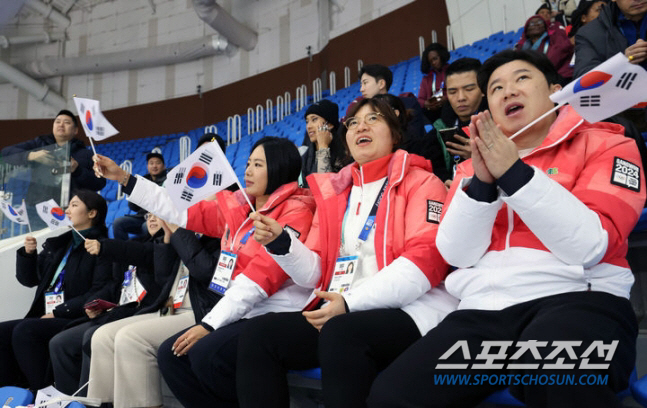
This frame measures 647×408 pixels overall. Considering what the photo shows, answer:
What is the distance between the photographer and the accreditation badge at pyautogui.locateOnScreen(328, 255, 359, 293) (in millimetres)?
1599

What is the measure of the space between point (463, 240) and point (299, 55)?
7.80 m

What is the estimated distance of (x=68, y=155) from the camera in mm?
3863

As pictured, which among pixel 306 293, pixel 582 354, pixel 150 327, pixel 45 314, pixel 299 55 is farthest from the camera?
pixel 299 55

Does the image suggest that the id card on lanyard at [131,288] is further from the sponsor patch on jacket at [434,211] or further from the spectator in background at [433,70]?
the spectator in background at [433,70]

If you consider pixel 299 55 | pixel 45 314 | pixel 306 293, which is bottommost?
pixel 45 314

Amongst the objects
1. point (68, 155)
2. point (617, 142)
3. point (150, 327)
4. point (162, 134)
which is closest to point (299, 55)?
point (162, 134)

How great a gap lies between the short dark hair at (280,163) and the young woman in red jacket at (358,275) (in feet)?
1.11

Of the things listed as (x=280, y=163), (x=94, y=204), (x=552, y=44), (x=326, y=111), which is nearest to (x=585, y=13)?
(x=552, y=44)

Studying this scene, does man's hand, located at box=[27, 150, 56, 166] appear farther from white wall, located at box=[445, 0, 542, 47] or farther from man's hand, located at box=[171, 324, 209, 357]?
white wall, located at box=[445, 0, 542, 47]

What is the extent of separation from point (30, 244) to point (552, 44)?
328 centimetres

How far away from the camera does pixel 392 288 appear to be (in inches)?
56.3

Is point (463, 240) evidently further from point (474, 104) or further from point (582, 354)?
point (474, 104)

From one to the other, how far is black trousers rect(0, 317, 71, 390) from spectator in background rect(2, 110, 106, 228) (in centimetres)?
127

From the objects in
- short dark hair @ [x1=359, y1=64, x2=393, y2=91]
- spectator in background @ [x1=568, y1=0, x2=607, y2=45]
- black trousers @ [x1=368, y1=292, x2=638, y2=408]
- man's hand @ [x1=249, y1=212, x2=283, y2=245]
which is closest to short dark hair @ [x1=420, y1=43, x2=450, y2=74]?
spectator in background @ [x1=568, y1=0, x2=607, y2=45]
